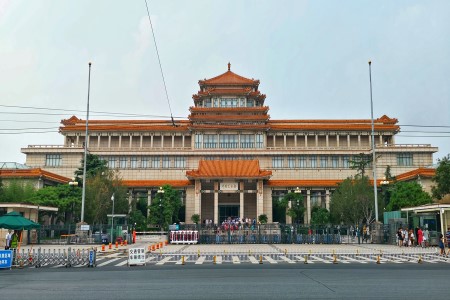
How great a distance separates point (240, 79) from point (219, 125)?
1054cm

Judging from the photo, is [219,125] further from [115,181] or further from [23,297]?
[23,297]

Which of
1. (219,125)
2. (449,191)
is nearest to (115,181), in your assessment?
(219,125)

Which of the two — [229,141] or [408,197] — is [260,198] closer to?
[229,141]

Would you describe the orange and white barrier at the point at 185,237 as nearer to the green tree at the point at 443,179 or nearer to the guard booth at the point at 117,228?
the guard booth at the point at 117,228

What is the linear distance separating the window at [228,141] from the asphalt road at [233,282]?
5448 cm

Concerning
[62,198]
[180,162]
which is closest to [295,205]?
[180,162]

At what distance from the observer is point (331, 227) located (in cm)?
3975

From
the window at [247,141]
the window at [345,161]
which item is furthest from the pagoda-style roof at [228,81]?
the window at [345,161]

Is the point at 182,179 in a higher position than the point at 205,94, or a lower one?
lower

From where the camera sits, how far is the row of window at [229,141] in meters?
74.4

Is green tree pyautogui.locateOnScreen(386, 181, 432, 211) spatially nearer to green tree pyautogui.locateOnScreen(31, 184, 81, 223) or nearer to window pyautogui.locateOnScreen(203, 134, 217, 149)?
window pyautogui.locateOnScreen(203, 134, 217, 149)

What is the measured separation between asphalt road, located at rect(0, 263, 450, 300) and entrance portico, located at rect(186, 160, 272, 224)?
144 feet

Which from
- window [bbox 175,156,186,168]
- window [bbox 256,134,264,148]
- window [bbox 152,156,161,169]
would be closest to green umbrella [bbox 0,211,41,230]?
window [bbox 175,156,186,168]

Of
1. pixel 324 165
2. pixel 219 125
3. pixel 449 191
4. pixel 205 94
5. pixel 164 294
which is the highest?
pixel 205 94
